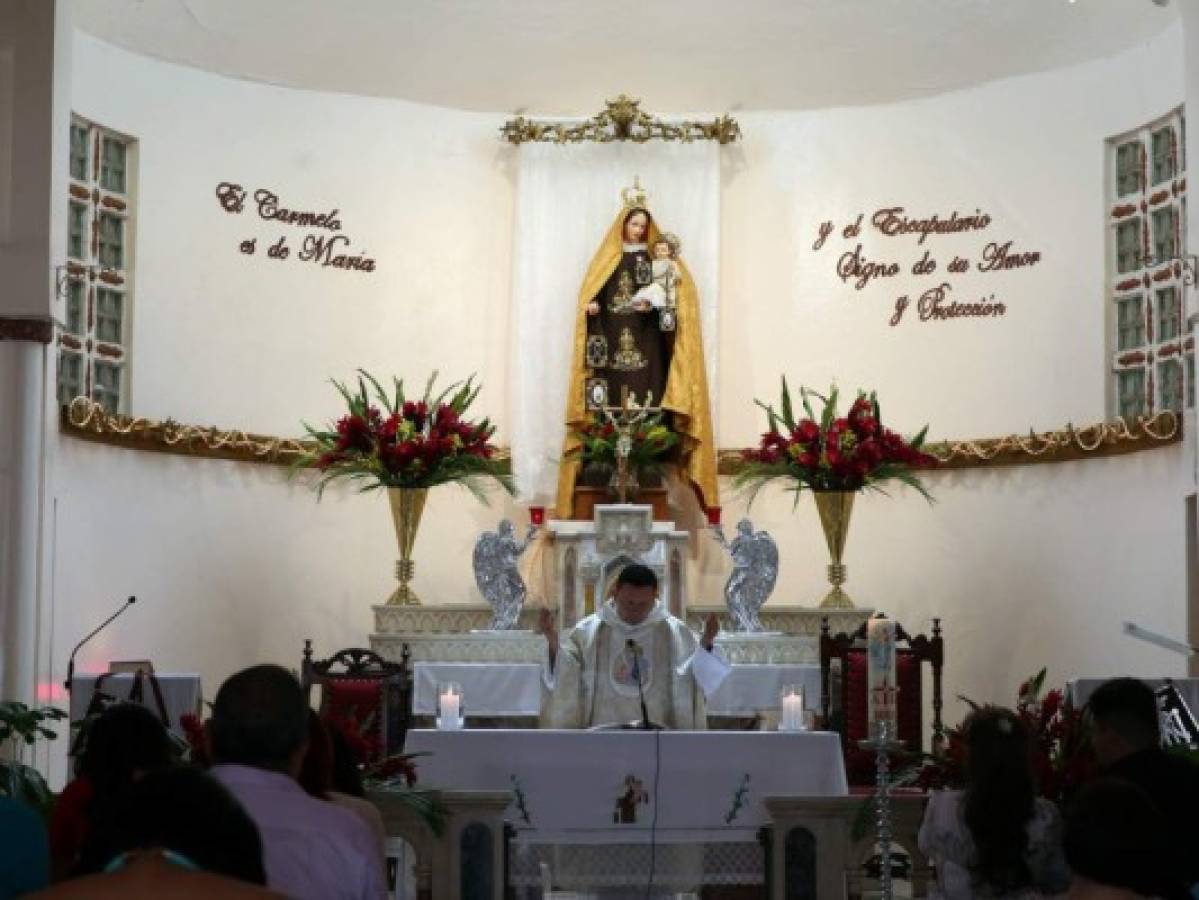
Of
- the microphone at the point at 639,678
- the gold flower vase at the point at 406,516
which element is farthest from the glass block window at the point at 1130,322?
the microphone at the point at 639,678

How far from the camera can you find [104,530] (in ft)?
44.1

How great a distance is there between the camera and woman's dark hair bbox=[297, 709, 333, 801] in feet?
15.6

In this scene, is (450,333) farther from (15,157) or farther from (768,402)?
(15,157)

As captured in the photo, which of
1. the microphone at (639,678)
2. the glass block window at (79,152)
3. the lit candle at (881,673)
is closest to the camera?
the lit candle at (881,673)

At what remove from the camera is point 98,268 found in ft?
45.5

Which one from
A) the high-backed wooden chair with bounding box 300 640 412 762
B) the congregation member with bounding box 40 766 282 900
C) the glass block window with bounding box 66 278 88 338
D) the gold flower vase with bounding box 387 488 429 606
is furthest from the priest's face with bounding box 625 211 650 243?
the congregation member with bounding box 40 766 282 900

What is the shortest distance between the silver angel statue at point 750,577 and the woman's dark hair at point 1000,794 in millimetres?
7649

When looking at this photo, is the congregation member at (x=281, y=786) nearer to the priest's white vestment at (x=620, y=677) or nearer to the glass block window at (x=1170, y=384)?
the priest's white vestment at (x=620, y=677)

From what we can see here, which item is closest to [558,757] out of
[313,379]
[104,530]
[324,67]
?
[104,530]

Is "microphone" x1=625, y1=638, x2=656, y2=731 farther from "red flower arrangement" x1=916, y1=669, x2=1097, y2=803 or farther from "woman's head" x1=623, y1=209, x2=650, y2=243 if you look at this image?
"woman's head" x1=623, y1=209, x2=650, y2=243

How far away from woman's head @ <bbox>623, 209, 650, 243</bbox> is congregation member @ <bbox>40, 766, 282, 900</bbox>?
1187 centimetres

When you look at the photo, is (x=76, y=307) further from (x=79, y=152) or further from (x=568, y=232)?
(x=568, y=232)

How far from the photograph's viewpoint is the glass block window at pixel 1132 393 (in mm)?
13727

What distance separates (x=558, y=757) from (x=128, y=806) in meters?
5.82
